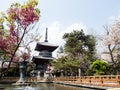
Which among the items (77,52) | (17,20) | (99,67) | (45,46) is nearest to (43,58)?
(45,46)

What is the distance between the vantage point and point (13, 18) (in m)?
9.95

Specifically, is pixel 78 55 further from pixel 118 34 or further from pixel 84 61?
pixel 118 34

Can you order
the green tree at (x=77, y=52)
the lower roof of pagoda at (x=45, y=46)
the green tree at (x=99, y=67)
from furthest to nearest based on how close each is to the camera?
the lower roof of pagoda at (x=45, y=46)
the green tree at (x=77, y=52)
the green tree at (x=99, y=67)

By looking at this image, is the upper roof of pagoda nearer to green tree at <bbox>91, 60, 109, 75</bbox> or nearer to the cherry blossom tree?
green tree at <bbox>91, 60, 109, 75</bbox>

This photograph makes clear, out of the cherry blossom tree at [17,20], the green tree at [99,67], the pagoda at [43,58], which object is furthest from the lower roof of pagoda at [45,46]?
the cherry blossom tree at [17,20]

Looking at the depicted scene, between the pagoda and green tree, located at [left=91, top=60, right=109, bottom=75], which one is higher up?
the pagoda

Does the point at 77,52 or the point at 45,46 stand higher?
the point at 45,46

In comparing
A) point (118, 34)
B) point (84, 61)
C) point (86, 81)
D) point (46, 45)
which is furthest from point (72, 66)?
point (46, 45)

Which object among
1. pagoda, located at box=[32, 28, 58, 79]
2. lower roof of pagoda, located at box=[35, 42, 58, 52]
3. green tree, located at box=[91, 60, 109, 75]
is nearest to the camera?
green tree, located at box=[91, 60, 109, 75]

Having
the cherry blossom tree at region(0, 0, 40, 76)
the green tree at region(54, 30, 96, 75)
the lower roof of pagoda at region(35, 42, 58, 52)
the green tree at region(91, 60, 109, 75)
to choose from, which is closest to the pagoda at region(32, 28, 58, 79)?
the lower roof of pagoda at region(35, 42, 58, 52)

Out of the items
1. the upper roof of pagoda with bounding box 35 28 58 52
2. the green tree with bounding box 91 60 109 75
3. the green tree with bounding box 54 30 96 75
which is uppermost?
the upper roof of pagoda with bounding box 35 28 58 52

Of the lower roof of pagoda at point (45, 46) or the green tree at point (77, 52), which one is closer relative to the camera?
the green tree at point (77, 52)

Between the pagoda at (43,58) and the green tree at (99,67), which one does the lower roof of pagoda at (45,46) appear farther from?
the green tree at (99,67)

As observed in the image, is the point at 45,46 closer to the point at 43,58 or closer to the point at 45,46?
the point at 45,46
